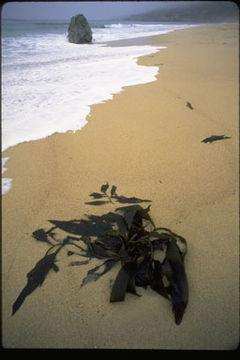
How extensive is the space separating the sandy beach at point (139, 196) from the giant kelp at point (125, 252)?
3 centimetres

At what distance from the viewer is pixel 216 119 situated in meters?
2.10

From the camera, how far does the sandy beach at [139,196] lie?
0.76m

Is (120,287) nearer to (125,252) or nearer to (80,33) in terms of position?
(125,252)

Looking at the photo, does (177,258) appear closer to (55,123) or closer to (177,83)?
(55,123)

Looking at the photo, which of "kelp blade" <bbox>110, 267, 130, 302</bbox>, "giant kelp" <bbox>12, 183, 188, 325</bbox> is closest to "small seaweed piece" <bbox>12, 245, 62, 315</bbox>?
"giant kelp" <bbox>12, 183, 188, 325</bbox>

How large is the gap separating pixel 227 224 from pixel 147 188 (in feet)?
1.57

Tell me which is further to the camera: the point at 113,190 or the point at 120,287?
the point at 113,190

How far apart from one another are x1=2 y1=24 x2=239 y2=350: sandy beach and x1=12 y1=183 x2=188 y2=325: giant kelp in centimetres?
3

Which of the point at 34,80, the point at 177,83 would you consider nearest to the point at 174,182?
the point at 177,83

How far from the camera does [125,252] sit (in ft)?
3.07

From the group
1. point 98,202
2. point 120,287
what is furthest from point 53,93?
point 120,287

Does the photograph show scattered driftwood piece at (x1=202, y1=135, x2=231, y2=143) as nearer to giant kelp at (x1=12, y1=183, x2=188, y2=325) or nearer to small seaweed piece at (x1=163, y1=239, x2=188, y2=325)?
giant kelp at (x1=12, y1=183, x2=188, y2=325)

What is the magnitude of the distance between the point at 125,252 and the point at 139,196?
1.36 feet

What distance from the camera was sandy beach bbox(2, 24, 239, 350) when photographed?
76cm
